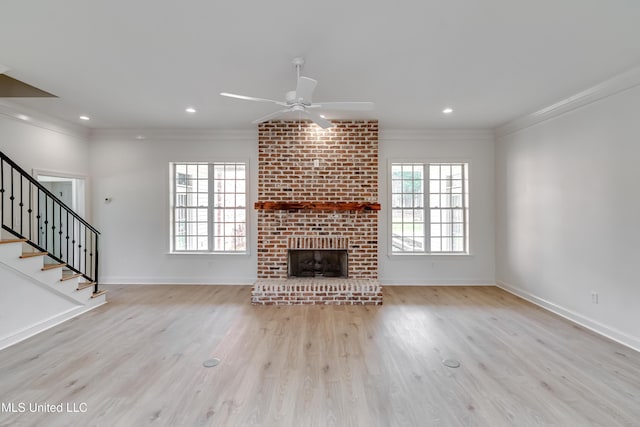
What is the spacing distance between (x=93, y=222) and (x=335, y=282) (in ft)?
15.2

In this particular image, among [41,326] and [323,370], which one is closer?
[323,370]

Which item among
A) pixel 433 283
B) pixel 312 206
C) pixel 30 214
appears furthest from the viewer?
pixel 433 283

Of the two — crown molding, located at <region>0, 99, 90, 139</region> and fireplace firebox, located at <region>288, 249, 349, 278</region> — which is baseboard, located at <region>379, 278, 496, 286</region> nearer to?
fireplace firebox, located at <region>288, 249, 349, 278</region>

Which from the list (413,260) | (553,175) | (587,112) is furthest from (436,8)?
(413,260)

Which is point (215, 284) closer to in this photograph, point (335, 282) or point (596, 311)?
point (335, 282)

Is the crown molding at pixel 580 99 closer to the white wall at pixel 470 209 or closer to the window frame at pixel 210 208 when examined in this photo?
the white wall at pixel 470 209

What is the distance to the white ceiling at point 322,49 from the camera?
2.05 meters

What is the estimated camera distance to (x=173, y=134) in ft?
17.3

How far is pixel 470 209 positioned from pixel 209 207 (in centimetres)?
496

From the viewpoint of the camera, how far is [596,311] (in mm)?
3340

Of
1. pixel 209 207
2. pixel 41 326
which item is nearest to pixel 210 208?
pixel 209 207

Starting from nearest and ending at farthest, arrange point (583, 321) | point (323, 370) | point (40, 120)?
1. point (323, 370)
2. point (583, 321)
3. point (40, 120)

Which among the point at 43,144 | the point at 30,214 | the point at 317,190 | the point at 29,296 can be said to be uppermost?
the point at 43,144

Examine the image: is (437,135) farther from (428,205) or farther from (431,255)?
(431,255)
